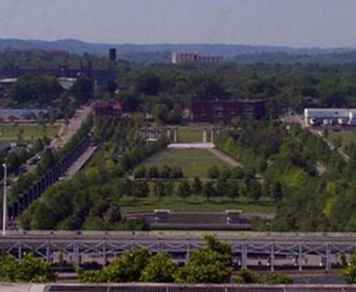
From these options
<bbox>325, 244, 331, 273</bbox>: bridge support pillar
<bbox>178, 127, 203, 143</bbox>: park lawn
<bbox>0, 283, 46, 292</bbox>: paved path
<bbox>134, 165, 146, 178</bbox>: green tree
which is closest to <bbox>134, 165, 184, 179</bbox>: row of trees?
<bbox>134, 165, 146, 178</bbox>: green tree

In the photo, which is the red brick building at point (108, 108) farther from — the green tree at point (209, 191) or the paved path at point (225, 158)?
the green tree at point (209, 191)

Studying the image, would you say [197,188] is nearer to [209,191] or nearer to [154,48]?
[209,191]

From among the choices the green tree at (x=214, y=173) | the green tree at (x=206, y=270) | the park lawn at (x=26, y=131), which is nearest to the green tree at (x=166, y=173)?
the green tree at (x=214, y=173)

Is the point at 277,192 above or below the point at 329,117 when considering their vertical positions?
above

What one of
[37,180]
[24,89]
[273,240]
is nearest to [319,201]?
[273,240]

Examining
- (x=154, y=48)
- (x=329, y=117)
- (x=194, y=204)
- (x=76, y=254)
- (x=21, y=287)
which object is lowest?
(x=154, y=48)

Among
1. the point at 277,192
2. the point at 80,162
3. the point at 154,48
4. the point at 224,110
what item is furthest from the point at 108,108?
the point at 154,48

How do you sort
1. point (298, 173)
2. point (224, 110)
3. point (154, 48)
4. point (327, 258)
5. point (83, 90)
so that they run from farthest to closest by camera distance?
point (154, 48) → point (83, 90) → point (224, 110) → point (298, 173) → point (327, 258)
